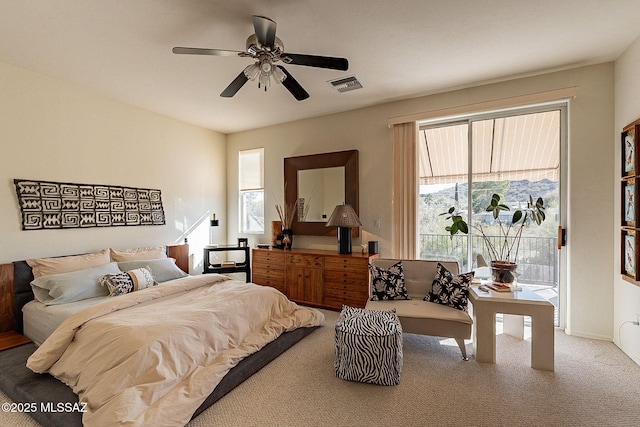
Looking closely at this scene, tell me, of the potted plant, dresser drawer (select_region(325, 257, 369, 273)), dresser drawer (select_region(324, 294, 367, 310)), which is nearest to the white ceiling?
the potted plant

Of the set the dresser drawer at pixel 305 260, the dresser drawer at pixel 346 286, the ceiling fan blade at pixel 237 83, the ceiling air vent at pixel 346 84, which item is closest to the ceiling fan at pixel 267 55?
the ceiling fan blade at pixel 237 83

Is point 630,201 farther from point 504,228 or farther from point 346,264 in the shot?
point 346,264

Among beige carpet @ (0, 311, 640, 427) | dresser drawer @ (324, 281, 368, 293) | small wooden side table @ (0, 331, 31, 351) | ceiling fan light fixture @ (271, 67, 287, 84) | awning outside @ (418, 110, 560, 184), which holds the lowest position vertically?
beige carpet @ (0, 311, 640, 427)

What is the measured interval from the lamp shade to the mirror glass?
47 centimetres

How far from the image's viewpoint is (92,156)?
146 inches

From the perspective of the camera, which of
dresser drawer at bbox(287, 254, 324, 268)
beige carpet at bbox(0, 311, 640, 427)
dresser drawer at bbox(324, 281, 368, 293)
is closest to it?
beige carpet at bbox(0, 311, 640, 427)

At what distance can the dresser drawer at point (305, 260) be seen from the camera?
165 inches

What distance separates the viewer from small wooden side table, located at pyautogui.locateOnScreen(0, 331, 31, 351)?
267 cm

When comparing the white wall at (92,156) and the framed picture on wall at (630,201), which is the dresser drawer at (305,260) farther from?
the framed picture on wall at (630,201)

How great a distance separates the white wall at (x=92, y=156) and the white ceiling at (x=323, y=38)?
0.29m

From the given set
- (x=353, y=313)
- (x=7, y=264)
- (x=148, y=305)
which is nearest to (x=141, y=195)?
(x=7, y=264)

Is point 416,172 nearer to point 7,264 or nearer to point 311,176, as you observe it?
point 311,176

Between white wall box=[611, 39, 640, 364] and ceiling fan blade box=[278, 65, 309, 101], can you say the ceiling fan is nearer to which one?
ceiling fan blade box=[278, 65, 309, 101]

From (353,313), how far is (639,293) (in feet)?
8.49
